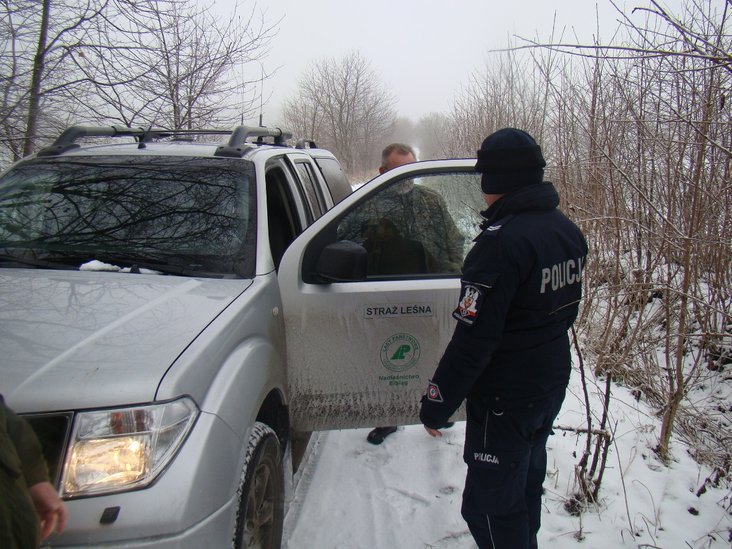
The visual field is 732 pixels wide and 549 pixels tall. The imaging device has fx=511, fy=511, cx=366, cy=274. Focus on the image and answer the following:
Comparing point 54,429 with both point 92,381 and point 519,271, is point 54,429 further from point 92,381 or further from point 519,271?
point 519,271

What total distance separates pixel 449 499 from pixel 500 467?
114cm

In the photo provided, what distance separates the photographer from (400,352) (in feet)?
8.79

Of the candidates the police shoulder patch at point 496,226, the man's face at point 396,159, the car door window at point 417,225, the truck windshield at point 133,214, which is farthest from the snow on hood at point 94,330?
the man's face at point 396,159

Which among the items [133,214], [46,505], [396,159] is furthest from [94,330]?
[396,159]

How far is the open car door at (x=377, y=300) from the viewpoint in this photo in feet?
8.46

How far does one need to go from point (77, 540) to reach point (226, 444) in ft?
1.56

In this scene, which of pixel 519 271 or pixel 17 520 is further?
pixel 519 271

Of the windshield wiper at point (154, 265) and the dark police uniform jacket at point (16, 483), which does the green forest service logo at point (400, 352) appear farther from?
the dark police uniform jacket at point (16, 483)

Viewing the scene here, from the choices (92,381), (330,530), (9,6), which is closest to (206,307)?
(92,381)

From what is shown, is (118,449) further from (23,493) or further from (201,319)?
(201,319)

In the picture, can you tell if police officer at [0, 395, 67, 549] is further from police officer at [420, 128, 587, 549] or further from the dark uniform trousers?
the dark uniform trousers

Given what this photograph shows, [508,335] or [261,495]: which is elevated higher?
[508,335]

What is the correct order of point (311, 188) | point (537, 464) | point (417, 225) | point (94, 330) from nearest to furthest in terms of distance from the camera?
point (94, 330) → point (537, 464) → point (417, 225) → point (311, 188)

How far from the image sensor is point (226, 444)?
67.0 inches
